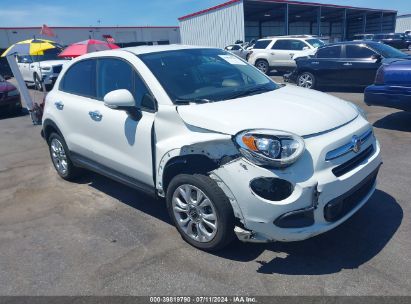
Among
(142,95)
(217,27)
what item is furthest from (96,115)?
(217,27)

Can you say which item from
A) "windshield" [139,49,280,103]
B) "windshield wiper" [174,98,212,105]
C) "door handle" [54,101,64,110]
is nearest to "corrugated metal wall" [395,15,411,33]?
"windshield" [139,49,280,103]

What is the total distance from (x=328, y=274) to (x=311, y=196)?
689mm

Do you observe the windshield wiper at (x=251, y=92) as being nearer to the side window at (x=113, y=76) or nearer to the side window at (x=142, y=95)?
the side window at (x=142, y=95)

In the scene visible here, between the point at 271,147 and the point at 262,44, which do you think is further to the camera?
the point at 262,44

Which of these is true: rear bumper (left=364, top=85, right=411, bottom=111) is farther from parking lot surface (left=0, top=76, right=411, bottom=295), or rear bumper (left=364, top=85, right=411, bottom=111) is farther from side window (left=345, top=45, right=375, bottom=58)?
side window (left=345, top=45, right=375, bottom=58)

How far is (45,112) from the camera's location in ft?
16.5

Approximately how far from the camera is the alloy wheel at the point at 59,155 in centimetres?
501

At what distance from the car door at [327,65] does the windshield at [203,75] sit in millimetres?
7819

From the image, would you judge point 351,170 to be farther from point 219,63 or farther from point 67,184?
point 67,184

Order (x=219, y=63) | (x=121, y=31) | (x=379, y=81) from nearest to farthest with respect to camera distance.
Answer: (x=219, y=63), (x=379, y=81), (x=121, y=31)

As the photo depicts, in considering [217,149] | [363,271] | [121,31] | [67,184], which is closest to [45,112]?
[67,184]

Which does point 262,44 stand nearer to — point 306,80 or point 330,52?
point 306,80

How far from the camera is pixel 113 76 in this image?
155 inches

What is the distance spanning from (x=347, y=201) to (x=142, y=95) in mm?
2094
